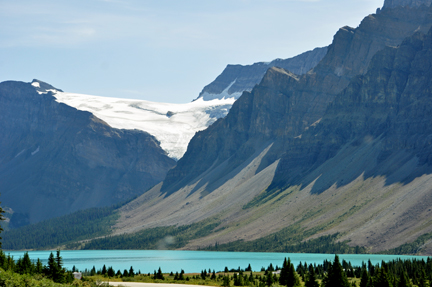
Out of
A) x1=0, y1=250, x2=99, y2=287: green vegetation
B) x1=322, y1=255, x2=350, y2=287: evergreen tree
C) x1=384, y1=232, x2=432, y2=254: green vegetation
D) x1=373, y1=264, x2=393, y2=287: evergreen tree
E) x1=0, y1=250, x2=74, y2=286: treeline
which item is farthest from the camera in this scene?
x1=384, y1=232, x2=432, y2=254: green vegetation

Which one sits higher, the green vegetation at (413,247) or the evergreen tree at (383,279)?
the evergreen tree at (383,279)

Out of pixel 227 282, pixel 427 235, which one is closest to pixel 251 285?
pixel 227 282

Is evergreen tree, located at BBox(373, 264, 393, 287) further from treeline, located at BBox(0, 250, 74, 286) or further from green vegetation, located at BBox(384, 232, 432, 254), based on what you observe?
green vegetation, located at BBox(384, 232, 432, 254)

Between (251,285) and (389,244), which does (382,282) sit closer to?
(251,285)

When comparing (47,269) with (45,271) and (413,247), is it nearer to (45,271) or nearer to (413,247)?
(45,271)

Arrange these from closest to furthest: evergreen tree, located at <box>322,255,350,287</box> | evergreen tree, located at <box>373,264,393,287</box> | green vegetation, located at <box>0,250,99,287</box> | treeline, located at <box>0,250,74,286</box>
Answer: evergreen tree, located at <box>373,264,393,287</box> < green vegetation, located at <box>0,250,99,287</box> < evergreen tree, located at <box>322,255,350,287</box> < treeline, located at <box>0,250,74,286</box>

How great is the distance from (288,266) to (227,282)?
9238 mm

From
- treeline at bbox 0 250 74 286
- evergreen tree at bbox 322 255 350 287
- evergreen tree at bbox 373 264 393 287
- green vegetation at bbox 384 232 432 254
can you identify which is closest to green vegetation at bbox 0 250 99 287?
treeline at bbox 0 250 74 286

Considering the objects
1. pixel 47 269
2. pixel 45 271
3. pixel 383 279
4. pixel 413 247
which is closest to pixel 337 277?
pixel 383 279

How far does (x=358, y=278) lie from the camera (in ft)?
331

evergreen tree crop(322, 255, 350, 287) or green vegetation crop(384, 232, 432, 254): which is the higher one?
evergreen tree crop(322, 255, 350, 287)

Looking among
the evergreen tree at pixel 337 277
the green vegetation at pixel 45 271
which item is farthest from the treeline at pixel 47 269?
the evergreen tree at pixel 337 277

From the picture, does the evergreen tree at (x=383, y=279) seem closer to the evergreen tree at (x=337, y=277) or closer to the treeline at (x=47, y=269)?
the evergreen tree at (x=337, y=277)

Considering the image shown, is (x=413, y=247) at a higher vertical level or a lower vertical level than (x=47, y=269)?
lower
